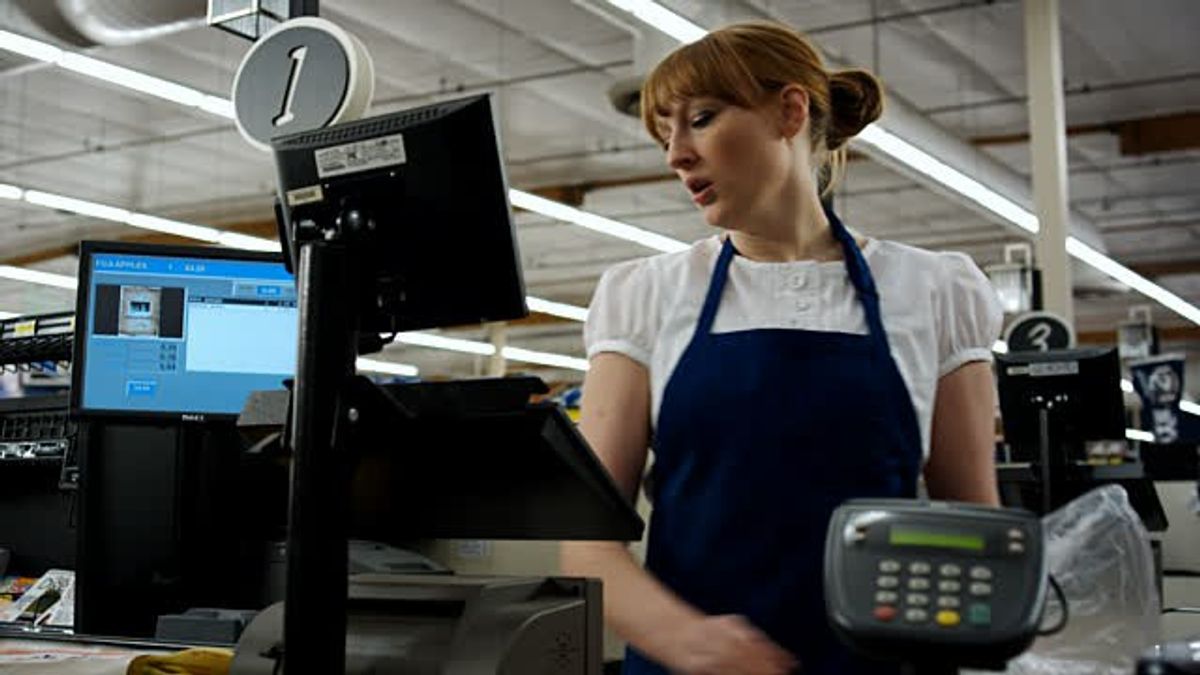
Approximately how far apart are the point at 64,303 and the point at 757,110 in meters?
15.3

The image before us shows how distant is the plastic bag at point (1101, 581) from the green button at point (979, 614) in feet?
4.19

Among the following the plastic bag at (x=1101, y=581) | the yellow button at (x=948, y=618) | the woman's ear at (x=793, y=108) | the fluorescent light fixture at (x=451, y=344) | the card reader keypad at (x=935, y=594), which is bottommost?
the plastic bag at (x=1101, y=581)

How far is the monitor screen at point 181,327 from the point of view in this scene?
8.07 ft

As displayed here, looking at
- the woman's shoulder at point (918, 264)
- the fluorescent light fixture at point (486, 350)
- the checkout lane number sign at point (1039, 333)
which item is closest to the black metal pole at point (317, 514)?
the woman's shoulder at point (918, 264)

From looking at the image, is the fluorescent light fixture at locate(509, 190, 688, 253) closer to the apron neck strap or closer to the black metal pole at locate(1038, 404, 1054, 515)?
the black metal pole at locate(1038, 404, 1054, 515)

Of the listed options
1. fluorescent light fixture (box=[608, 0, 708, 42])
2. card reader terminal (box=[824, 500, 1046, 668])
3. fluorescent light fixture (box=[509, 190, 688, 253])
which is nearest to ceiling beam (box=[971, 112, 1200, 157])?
fluorescent light fixture (box=[509, 190, 688, 253])

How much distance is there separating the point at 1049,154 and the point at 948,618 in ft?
23.4

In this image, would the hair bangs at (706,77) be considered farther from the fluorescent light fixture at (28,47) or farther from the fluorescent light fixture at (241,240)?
the fluorescent light fixture at (241,240)

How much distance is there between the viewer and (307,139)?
4.62ft

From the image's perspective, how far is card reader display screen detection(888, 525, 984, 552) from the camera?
91cm

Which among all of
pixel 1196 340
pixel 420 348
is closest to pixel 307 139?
pixel 420 348

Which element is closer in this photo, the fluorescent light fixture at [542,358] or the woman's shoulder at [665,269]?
the woman's shoulder at [665,269]

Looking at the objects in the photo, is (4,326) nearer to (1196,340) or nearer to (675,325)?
(675,325)

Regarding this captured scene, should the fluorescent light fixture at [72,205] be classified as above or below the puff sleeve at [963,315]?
above
